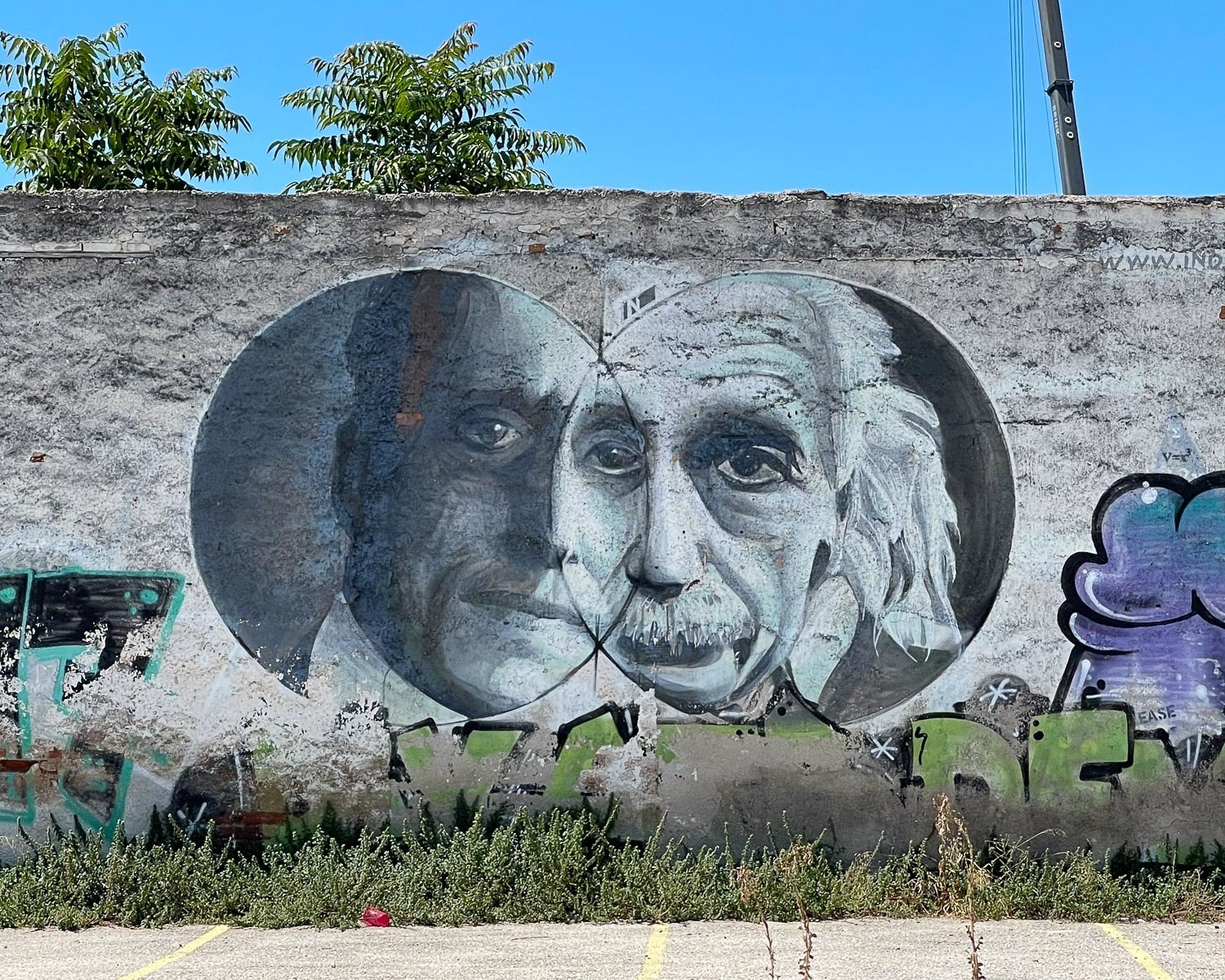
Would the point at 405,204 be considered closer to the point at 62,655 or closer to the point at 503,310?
the point at 503,310

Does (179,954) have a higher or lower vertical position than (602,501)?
lower

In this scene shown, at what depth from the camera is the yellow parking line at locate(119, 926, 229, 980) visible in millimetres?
5118

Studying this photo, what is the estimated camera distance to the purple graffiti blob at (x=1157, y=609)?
21.2 ft

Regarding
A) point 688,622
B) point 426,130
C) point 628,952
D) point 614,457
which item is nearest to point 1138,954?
point 628,952

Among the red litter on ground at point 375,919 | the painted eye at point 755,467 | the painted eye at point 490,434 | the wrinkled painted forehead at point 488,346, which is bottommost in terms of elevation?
the red litter on ground at point 375,919

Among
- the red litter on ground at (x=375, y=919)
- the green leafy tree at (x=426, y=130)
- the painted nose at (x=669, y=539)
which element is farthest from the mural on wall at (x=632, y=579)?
the green leafy tree at (x=426, y=130)

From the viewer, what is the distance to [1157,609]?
21.3ft

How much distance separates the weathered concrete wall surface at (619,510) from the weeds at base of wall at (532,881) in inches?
7.5

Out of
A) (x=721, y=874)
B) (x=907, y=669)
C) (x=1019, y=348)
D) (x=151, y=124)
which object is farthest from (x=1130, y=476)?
(x=151, y=124)

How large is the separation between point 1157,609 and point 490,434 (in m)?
3.63

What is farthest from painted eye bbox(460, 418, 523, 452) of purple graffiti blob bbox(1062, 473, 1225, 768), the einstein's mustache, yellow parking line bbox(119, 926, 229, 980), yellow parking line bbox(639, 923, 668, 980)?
purple graffiti blob bbox(1062, 473, 1225, 768)

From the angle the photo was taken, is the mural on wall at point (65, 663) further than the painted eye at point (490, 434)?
No

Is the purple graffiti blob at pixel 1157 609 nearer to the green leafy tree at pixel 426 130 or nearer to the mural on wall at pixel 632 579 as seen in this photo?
the mural on wall at pixel 632 579

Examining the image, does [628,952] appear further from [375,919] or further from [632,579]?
[632,579]
